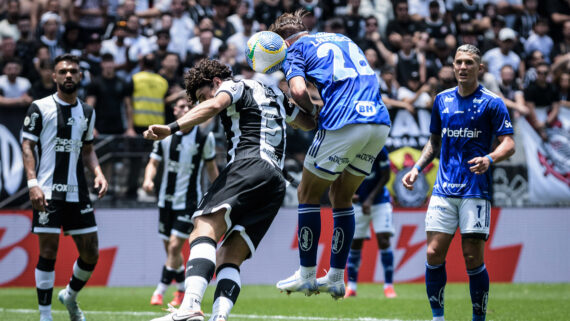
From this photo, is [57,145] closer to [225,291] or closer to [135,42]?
[225,291]

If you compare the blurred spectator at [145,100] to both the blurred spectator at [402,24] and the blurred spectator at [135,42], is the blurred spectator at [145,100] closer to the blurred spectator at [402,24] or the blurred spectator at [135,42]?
the blurred spectator at [135,42]

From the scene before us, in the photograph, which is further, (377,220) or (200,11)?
(200,11)

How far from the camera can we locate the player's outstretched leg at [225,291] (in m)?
5.83

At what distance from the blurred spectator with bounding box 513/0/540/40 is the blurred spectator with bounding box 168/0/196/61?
803cm

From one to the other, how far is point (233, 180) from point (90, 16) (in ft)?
37.4

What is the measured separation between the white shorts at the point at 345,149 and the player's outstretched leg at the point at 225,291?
119 centimetres

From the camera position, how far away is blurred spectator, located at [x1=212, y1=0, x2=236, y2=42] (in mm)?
16453

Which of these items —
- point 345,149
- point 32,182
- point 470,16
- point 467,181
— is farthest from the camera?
point 470,16

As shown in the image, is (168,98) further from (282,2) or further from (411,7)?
(411,7)

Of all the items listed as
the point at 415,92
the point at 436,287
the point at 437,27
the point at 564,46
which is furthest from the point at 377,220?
the point at 564,46

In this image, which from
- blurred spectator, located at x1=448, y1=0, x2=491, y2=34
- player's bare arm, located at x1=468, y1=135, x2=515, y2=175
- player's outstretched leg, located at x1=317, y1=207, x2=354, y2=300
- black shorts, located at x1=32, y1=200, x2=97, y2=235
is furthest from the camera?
blurred spectator, located at x1=448, y1=0, x2=491, y2=34

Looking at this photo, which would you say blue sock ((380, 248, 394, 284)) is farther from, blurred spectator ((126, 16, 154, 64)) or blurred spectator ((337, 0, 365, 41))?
blurred spectator ((126, 16, 154, 64))

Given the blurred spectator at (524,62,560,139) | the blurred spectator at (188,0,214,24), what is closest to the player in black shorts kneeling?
the blurred spectator at (524,62,560,139)

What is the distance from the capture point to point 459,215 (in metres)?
7.33
